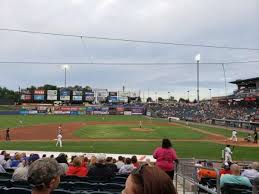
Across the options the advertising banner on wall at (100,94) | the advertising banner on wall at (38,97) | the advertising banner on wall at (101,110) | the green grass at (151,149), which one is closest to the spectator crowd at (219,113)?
the advertising banner on wall at (101,110)

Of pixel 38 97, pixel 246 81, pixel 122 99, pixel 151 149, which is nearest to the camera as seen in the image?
pixel 151 149

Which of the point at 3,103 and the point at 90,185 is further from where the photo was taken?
the point at 3,103

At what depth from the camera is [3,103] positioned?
12394 cm

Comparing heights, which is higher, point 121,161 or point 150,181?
point 150,181

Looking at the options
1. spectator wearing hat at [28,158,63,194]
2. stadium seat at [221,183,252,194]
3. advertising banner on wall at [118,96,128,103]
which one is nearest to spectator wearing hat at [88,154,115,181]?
stadium seat at [221,183,252,194]

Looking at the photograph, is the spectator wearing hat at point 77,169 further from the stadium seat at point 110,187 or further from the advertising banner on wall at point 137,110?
the advertising banner on wall at point 137,110

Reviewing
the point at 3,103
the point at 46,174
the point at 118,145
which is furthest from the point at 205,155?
the point at 3,103

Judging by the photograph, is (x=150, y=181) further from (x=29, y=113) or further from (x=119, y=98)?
(x=119, y=98)

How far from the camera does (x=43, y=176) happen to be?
371 cm

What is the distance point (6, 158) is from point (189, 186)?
23.9ft

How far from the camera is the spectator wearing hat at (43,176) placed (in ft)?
12.2

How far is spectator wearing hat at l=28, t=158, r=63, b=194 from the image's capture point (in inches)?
146

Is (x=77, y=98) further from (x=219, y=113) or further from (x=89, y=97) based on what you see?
(x=219, y=113)

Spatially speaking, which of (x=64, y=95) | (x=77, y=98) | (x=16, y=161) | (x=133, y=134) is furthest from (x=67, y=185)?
(x=77, y=98)
